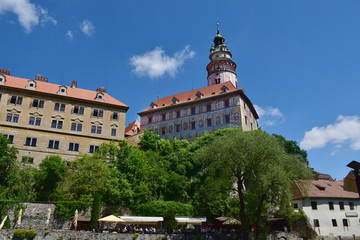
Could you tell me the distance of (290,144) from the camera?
2142 inches

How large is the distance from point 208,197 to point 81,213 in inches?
530

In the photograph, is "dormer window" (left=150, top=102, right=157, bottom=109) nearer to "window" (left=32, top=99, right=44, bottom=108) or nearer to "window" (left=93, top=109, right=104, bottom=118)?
"window" (left=93, top=109, right=104, bottom=118)

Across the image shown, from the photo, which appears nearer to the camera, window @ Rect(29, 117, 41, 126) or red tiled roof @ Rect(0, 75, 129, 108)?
window @ Rect(29, 117, 41, 126)

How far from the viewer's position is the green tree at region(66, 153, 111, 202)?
31.7 m

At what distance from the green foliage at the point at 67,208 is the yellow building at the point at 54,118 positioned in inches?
413

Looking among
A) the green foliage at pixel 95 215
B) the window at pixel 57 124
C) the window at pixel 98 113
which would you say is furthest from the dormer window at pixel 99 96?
the green foliage at pixel 95 215

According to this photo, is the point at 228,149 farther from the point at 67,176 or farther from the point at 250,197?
the point at 67,176

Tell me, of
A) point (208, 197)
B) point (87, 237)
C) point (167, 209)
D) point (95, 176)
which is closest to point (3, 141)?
point (95, 176)

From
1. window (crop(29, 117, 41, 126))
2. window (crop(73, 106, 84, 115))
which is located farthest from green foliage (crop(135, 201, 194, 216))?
window (crop(29, 117, 41, 126))

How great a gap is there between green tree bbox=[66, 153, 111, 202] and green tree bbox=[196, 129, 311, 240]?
40.4ft

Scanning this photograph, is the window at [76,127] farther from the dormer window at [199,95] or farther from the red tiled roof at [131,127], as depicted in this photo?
the dormer window at [199,95]

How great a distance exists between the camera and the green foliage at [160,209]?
3173 cm

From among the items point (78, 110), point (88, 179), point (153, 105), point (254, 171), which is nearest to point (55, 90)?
A: point (78, 110)

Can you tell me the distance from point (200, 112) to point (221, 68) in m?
18.7
